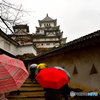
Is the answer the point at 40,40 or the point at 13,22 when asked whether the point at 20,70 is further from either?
the point at 40,40

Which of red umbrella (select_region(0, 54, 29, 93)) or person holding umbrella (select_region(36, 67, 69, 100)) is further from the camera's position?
person holding umbrella (select_region(36, 67, 69, 100))

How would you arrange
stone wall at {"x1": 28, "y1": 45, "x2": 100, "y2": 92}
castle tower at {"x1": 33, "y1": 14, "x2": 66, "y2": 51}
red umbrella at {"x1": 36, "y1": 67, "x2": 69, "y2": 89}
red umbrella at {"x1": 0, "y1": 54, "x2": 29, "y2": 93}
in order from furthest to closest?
castle tower at {"x1": 33, "y1": 14, "x2": 66, "y2": 51}, stone wall at {"x1": 28, "y1": 45, "x2": 100, "y2": 92}, red umbrella at {"x1": 36, "y1": 67, "x2": 69, "y2": 89}, red umbrella at {"x1": 0, "y1": 54, "x2": 29, "y2": 93}

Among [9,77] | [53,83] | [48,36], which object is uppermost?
[48,36]

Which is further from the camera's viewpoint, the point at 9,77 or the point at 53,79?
the point at 53,79

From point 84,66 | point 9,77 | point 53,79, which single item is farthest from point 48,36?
point 9,77

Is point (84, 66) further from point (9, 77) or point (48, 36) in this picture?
point (48, 36)

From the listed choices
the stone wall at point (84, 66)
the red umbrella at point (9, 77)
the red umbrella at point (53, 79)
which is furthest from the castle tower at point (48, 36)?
the red umbrella at point (9, 77)

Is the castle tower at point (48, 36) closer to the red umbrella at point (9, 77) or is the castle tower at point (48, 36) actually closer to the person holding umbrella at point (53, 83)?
the person holding umbrella at point (53, 83)

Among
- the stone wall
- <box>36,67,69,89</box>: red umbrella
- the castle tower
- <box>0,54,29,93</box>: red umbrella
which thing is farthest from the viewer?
the castle tower

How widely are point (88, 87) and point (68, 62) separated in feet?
6.67

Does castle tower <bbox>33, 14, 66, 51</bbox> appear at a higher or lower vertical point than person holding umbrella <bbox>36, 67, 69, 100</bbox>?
higher

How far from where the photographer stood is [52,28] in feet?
128

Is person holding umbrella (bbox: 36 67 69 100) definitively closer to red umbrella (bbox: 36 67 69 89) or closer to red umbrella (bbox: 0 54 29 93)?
red umbrella (bbox: 36 67 69 89)

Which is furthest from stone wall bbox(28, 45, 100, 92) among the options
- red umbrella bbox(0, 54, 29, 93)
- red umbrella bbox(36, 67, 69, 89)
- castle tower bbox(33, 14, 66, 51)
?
castle tower bbox(33, 14, 66, 51)
